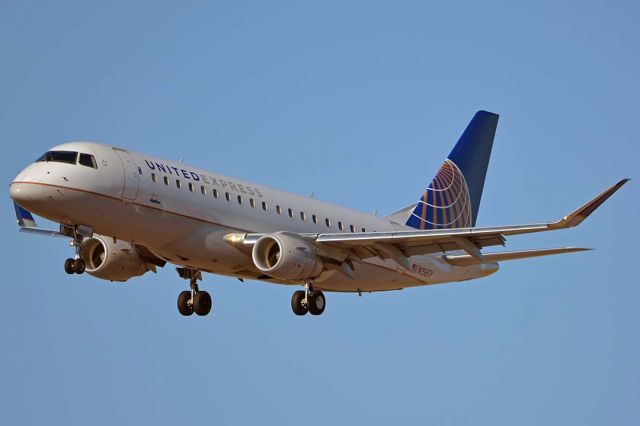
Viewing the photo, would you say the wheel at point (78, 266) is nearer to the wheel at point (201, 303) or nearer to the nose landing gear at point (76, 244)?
the nose landing gear at point (76, 244)

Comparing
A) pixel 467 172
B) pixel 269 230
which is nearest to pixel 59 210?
pixel 269 230

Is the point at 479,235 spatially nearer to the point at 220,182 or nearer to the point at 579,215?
the point at 579,215

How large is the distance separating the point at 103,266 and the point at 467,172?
54.1ft

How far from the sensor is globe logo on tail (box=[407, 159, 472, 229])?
169 feet

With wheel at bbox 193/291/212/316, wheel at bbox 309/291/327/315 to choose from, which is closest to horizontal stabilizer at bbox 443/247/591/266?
wheel at bbox 309/291/327/315

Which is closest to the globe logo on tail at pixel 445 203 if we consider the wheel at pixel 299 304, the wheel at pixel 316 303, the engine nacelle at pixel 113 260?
the wheel at pixel 316 303

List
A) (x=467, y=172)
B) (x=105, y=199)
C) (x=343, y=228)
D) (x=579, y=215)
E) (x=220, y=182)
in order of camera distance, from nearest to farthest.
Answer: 1. (x=579, y=215)
2. (x=105, y=199)
3. (x=220, y=182)
4. (x=343, y=228)
5. (x=467, y=172)

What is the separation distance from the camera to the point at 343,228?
46.5 meters

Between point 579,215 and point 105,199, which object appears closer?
point 579,215

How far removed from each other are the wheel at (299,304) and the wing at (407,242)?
1676 mm

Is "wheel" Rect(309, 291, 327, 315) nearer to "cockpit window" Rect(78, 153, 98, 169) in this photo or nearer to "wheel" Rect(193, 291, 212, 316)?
"wheel" Rect(193, 291, 212, 316)

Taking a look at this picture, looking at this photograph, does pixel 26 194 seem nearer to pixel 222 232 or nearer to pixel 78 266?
pixel 78 266

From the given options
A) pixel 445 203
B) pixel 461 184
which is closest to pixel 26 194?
pixel 445 203

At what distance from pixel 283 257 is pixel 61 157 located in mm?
7449
